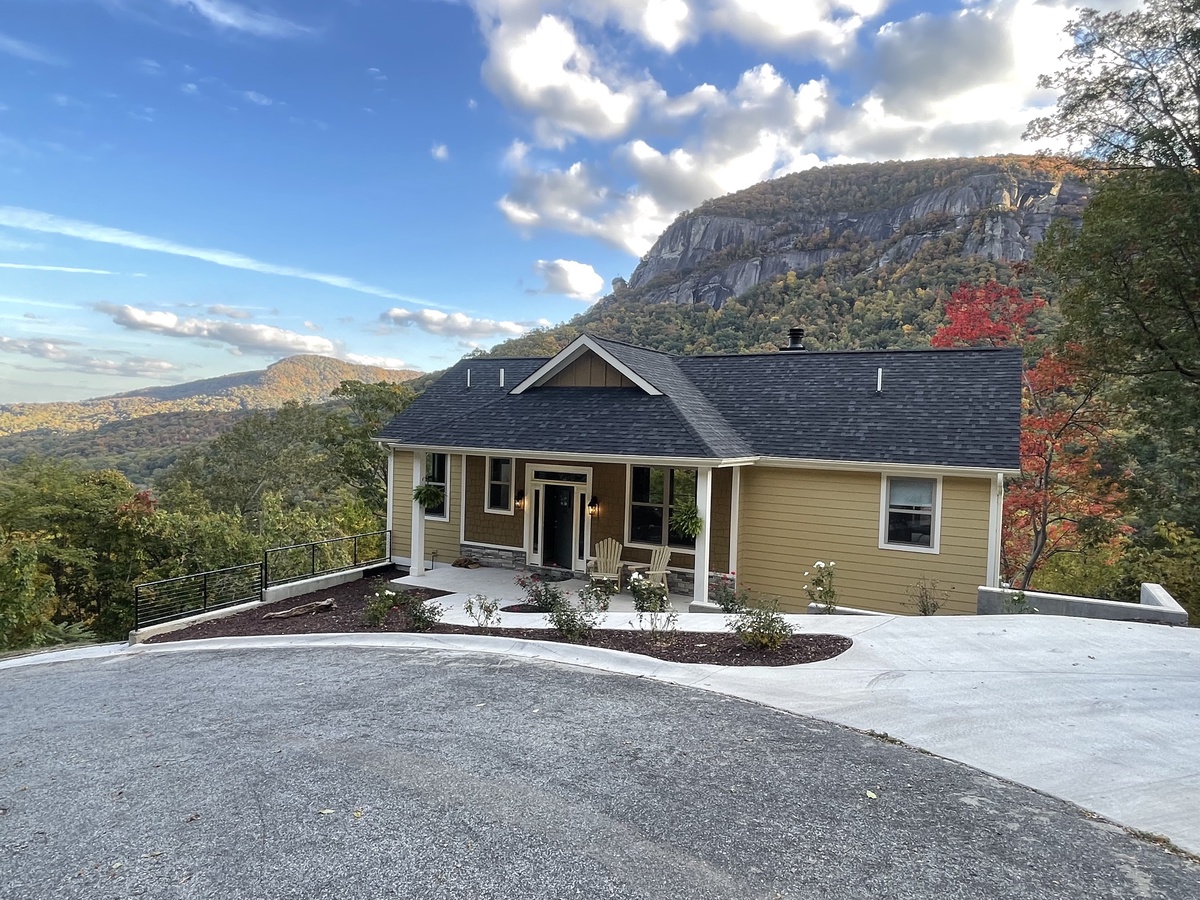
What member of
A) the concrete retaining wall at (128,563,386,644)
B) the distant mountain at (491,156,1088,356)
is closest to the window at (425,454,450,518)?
the concrete retaining wall at (128,563,386,644)

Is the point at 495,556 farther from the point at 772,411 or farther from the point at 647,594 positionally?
the point at 772,411

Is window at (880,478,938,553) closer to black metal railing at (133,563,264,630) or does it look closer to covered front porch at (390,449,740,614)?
covered front porch at (390,449,740,614)

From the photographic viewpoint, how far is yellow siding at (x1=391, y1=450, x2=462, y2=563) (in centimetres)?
1556

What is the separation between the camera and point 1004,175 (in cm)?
5578

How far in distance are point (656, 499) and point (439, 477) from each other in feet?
19.1

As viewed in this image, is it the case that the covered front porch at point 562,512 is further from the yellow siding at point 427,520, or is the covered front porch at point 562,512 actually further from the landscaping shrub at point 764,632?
→ the landscaping shrub at point 764,632

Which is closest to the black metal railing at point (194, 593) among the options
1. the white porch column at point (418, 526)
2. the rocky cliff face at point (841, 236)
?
the white porch column at point (418, 526)

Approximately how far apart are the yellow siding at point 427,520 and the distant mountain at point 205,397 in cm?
3503

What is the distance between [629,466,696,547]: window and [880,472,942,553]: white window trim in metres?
3.48

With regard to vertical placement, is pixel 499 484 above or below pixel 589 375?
below

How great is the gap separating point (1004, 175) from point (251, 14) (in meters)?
59.7

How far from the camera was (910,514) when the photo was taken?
11406 mm

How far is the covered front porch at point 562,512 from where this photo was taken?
41.1ft

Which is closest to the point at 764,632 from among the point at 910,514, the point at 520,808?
the point at 520,808
